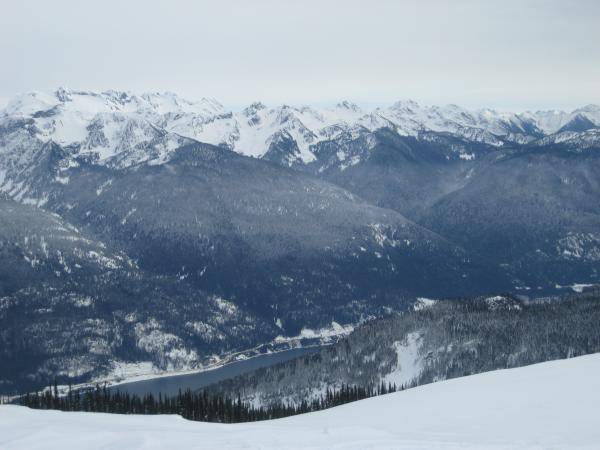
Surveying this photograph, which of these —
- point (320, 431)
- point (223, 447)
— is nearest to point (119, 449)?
point (223, 447)

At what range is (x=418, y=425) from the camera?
101625 mm

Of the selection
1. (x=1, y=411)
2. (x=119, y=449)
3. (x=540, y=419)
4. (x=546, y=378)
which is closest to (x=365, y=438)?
(x=540, y=419)

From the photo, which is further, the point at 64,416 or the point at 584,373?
the point at 64,416

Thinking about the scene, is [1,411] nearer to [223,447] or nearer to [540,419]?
[223,447]

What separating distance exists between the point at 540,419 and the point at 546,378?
3089 cm

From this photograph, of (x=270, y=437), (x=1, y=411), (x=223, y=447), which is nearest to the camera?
(x=223, y=447)

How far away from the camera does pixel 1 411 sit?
145000 mm

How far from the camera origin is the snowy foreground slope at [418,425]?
87250mm

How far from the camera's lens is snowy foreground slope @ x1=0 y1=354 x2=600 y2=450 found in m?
87.2

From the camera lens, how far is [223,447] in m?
90.0

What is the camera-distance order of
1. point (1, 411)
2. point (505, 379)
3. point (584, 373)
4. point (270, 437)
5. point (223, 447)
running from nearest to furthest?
point (223, 447), point (270, 437), point (584, 373), point (505, 379), point (1, 411)

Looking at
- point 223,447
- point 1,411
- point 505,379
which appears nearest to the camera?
point 223,447

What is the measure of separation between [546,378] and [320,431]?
1646 inches

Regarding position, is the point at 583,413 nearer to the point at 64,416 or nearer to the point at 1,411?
the point at 64,416
